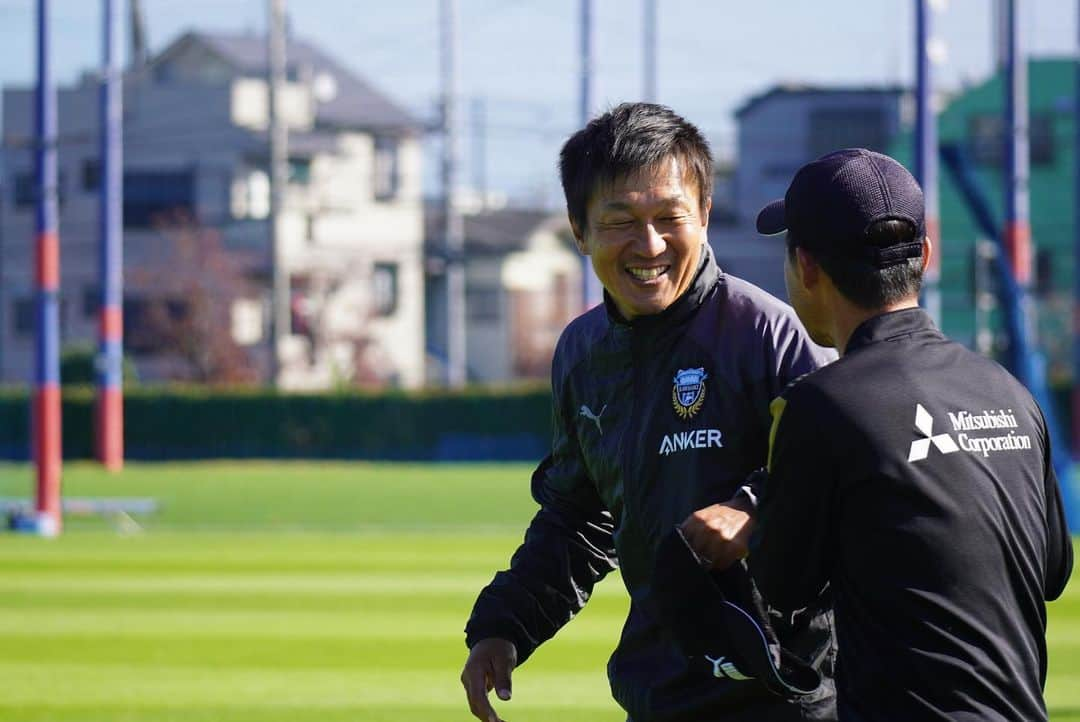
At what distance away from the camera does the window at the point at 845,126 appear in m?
59.3

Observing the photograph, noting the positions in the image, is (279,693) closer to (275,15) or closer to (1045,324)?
(275,15)

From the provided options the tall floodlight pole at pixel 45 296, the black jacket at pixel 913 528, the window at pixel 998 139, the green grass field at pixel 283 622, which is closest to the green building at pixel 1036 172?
the window at pixel 998 139

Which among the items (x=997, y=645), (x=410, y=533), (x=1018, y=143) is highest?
(x=1018, y=143)

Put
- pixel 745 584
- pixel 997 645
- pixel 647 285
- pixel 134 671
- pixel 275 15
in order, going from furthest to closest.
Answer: pixel 275 15
pixel 134 671
pixel 647 285
pixel 745 584
pixel 997 645

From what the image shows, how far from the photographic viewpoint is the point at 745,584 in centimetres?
353

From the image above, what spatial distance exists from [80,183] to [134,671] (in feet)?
164

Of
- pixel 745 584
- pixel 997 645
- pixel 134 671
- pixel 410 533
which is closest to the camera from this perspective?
pixel 997 645

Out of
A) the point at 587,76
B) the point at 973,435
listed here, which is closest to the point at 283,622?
the point at 973,435

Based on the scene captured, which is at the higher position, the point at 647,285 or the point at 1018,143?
the point at 1018,143

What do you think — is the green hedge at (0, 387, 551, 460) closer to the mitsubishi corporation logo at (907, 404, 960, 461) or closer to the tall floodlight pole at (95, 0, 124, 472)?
the tall floodlight pole at (95, 0, 124, 472)

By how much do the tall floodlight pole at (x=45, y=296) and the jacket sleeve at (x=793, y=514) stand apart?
1866 centimetres

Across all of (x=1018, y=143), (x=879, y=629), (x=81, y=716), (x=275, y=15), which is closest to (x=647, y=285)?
(x=879, y=629)

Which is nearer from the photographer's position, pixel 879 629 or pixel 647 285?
pixel 879 629

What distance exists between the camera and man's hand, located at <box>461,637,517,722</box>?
14.4 ft
